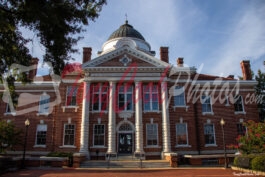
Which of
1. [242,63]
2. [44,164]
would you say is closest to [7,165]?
[44,164]

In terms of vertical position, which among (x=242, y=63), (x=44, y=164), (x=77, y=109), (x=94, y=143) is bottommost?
(x=44, y=164)

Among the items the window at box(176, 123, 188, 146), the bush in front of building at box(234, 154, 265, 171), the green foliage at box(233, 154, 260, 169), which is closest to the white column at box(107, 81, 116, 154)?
the window at box(176, 123, 188, 146)

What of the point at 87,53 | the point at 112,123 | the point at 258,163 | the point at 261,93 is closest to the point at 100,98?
the point at 112,123

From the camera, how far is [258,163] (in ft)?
42.1

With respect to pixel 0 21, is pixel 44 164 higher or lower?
lower

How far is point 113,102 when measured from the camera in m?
22.7

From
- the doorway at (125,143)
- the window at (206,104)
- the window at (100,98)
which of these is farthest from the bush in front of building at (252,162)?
the window at (100,98)

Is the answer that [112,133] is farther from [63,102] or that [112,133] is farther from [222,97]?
[222,97]

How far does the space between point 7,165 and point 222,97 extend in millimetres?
21295

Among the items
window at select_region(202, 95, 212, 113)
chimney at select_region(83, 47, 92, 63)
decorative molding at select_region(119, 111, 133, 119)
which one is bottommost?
decorative molding at select_region(119, 111, 133, 119)

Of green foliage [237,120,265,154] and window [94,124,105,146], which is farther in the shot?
window [94,124,105,146]

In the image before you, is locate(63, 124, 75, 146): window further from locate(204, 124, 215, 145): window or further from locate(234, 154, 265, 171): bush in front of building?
locate(234, 154, 265, 171): bush in front of building

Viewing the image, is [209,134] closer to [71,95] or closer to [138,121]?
[138,121]

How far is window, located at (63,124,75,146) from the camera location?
74.1 feet
